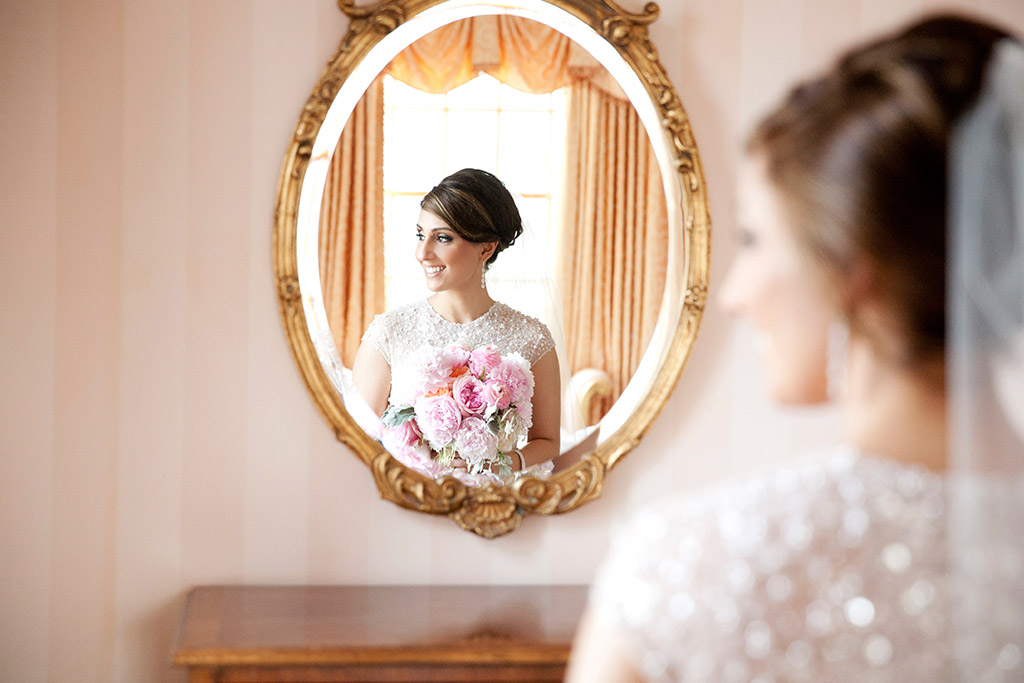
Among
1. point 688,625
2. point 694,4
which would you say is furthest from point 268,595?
point 694,4

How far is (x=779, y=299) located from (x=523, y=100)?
1146 millimetres

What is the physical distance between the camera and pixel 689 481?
200cm

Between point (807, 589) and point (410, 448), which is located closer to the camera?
point (807, 589)

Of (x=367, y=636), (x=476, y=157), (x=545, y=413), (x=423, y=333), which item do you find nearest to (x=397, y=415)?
(x=423, y=333)

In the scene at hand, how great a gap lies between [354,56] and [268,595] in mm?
1107

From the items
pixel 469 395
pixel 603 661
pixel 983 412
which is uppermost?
pixel 983 412

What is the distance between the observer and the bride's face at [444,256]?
5.94ft

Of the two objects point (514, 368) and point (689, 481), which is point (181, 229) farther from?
point (689, 481)

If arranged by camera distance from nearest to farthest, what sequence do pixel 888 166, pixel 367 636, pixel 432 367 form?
1. pixel 888 166
2. pixel 367 636
3. pixel 432 367

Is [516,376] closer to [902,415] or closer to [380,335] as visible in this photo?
[380,335]

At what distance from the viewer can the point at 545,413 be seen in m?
1.87

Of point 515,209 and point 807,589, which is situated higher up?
point 515,209

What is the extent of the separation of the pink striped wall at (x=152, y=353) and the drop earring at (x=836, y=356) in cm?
123

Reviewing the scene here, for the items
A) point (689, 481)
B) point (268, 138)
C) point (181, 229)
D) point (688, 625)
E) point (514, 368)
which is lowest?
point (689, 481)
